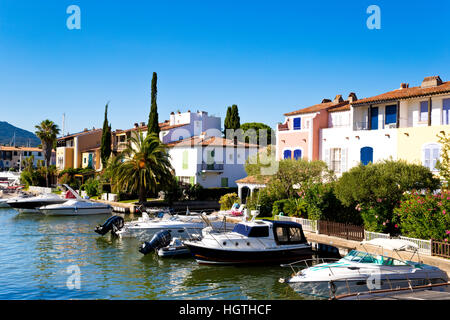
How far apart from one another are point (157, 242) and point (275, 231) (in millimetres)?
6988

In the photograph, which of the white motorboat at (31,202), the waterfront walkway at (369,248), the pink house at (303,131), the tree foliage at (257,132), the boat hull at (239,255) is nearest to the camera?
the waterfront walkway at (369,248)

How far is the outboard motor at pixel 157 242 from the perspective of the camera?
22.3 meters

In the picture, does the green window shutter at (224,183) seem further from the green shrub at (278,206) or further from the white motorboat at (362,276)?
the white motorboat at (362,276)

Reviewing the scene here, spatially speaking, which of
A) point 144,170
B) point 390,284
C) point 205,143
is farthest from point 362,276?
point 205,143

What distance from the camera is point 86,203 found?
4050 centimetres

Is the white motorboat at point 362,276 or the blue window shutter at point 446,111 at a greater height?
the blue window shutter at point 446,111

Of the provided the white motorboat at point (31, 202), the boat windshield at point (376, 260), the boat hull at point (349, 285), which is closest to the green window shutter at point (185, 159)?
the white motorboat at point (31, 202)

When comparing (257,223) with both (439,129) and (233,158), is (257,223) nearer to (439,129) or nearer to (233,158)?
(439,129)

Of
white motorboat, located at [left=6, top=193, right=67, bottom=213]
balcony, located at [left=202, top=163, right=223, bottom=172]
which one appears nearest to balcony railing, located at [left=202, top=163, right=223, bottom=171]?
balcony, located at [left=202, top=163, right=223, bottom=172]

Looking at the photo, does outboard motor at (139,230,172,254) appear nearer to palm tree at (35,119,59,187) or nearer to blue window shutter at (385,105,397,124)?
blue window shutter at (385,105,397,124)

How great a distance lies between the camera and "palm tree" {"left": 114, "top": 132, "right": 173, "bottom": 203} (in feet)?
138

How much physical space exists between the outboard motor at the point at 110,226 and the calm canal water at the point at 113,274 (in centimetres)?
57

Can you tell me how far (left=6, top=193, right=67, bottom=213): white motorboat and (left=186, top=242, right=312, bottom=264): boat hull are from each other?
27.0 meters

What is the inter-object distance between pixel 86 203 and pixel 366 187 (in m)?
29.1
